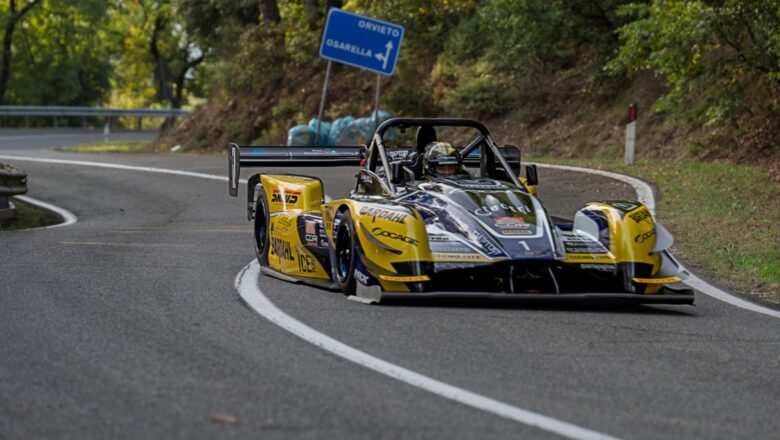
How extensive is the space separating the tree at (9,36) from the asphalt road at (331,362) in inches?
2040

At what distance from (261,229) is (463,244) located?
3.31 meters

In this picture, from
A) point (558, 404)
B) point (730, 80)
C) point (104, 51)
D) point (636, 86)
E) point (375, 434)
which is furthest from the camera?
point (104, 51)

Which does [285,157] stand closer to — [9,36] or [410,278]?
[410,278]

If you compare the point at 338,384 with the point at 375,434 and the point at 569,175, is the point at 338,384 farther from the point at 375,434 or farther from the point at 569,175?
the point at 569,175

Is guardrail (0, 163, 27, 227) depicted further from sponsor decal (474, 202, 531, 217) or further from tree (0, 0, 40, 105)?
tree (0, 0, 40, 105)

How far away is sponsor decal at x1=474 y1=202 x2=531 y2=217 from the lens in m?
9.16

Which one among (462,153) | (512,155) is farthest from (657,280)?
(512,155)

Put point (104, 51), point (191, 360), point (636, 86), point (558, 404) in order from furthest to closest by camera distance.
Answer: point (104, 51) → point (636, 86) → point (191, 360) → point (558, 404)

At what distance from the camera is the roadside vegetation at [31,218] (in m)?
17.5

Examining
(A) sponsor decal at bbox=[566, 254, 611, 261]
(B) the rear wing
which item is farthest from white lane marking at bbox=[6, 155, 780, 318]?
(B) the rear wing

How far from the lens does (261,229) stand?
11641 mm

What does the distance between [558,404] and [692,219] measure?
363 inches

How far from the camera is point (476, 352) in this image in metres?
6.90

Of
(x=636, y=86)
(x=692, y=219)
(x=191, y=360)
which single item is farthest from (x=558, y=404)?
(x=636, y=86)
